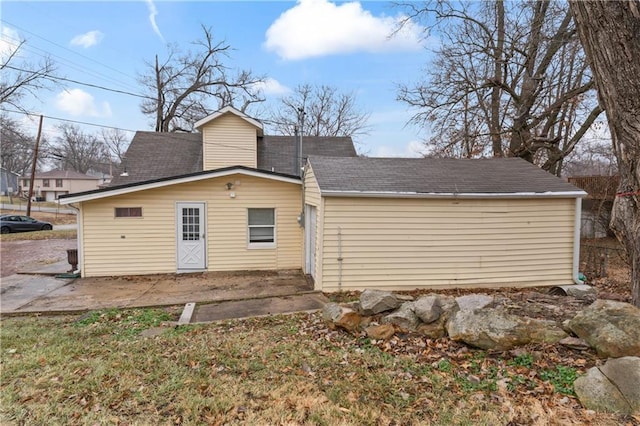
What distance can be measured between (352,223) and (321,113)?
22.6m

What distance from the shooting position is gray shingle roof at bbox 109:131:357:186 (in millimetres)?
13492

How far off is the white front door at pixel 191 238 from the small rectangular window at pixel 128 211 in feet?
Result: 3.90

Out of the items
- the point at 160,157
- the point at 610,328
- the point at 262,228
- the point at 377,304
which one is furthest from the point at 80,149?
the point at 610,328

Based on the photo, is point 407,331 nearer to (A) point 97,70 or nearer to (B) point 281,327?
(B) point 281,327

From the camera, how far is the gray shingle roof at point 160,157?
43.7 feet

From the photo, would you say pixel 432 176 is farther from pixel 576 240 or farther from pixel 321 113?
pixel 321 113

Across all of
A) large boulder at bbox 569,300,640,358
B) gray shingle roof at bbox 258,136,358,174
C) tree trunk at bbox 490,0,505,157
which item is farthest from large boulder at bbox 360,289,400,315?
tree trunk at bbox 490,0,505,157

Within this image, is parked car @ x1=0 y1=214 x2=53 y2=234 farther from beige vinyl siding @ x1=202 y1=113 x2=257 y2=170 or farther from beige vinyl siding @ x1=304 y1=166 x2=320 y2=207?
beige vinyl siding @ x1=304 y1=166 x2=320 y2=207

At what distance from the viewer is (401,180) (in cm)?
840

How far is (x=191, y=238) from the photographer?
1001 centimetres

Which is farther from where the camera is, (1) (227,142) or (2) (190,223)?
(1) (227,142)

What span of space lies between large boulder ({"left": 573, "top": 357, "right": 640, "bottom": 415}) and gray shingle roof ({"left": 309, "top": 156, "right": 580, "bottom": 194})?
16.9ft

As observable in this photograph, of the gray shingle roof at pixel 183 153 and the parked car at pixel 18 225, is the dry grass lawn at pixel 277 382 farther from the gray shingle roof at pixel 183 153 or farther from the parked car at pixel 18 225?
the parked car at pixel 18 225

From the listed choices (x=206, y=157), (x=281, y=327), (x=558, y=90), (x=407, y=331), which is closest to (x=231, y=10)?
(x=206, y=157)
